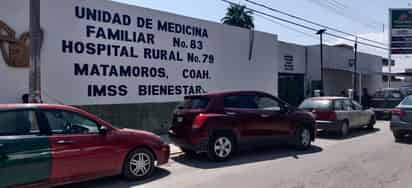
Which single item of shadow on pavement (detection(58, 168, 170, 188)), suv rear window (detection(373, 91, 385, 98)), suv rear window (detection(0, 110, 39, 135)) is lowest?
shadow on pavement (detection(58, 168, 170, 188))

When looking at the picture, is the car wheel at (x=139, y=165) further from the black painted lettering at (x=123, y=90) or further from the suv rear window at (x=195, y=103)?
the black painted lettering at (x=123, y=90)

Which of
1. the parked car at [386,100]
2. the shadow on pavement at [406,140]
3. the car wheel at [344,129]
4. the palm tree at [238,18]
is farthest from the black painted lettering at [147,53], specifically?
the palm tree at [238,18]

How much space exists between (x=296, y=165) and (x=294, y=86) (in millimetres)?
15448

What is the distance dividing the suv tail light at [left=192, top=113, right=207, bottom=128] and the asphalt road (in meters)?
0.90

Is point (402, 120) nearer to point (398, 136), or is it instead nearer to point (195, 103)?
point (398, 136)

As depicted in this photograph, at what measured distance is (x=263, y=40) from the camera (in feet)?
56.5

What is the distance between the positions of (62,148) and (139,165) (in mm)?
1567

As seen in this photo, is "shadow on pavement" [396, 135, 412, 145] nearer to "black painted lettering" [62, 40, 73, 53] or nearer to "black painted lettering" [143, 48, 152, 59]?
"black painted lettering" [143, 48, 152, 59]

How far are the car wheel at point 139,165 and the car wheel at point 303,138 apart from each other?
180 inches

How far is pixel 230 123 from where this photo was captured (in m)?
8.15

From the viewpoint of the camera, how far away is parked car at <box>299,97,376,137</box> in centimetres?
1169

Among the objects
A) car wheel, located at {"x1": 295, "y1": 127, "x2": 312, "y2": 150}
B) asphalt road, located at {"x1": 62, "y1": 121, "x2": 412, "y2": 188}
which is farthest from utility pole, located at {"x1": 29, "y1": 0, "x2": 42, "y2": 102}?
car wheel, located at {"x1": 295, "y1": 127, "x2": 312, "y2": 150}

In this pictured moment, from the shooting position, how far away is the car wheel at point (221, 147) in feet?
26.1

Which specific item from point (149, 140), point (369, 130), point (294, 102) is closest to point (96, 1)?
point (149, 140)
